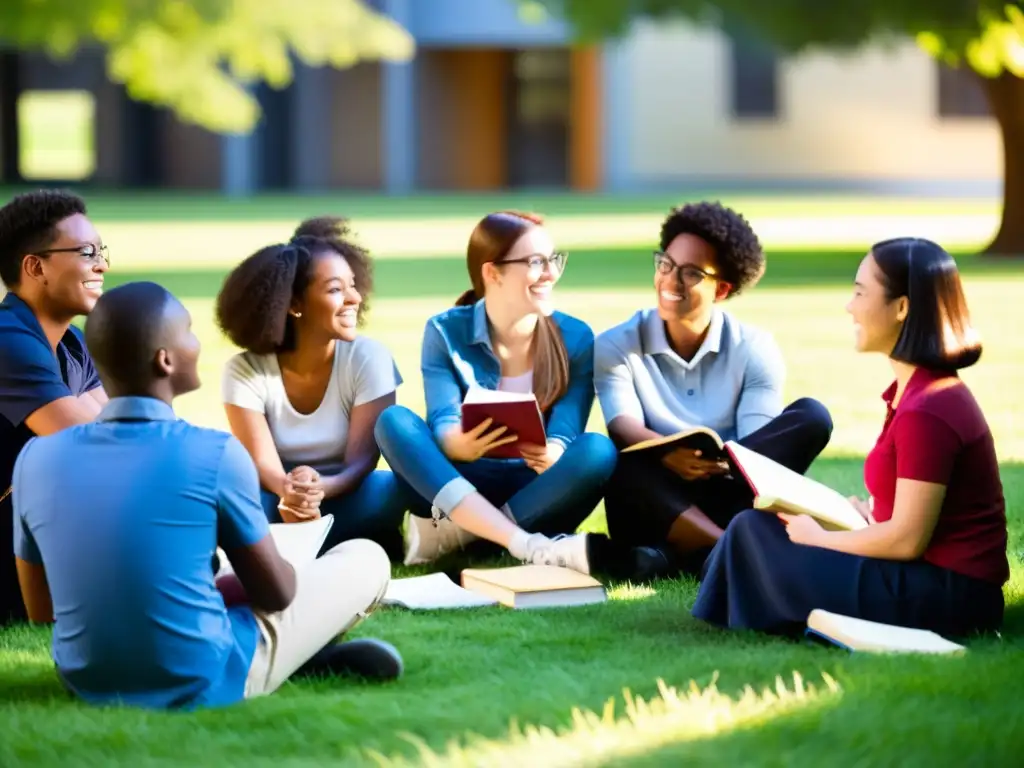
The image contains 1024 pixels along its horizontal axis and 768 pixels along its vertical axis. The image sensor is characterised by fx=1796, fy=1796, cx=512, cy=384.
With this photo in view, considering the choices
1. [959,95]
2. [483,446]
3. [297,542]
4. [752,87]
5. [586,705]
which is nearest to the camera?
[586,705]

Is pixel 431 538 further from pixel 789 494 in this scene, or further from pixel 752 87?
pixel 752 87

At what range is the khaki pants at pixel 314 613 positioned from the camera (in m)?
4.15

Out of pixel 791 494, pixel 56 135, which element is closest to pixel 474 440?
pixel 791 494

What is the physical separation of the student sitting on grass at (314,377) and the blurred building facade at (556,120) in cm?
2871

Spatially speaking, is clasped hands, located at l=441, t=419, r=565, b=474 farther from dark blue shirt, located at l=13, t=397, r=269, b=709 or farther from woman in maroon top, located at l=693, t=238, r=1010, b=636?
dark blue shirt, located at l=13, t=397, r=269, b=709

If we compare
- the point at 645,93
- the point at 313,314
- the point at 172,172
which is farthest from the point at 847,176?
the point at 313,314

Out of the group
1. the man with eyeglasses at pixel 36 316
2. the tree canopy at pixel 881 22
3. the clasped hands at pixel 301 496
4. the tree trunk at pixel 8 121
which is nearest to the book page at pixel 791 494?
the clasped hands at pixel 301 496

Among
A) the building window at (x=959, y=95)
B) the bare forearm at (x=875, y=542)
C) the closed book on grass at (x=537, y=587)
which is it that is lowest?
the closed book on grass at (x=537, y=587)

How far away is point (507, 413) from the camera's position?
216 inches

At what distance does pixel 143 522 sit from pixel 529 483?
7.39 ft

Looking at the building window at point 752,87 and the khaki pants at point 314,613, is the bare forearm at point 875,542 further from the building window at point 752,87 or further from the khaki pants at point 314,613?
the building window at point 752,87

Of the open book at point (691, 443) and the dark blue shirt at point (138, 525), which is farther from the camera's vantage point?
the open book at point (691, 443)

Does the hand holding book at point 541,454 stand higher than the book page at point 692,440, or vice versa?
the book page at point 692,440

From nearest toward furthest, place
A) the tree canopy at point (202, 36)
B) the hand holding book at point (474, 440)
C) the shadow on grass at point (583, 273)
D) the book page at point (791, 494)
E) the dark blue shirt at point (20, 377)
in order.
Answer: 1. the book page at point (791, 494)
2. the dark blue shirt at point (20, 377)
3. the hand holding book at point (474, 440)
4. the shadow on grass at point (583, 273)
5. the tree canopy at point (202, 36)
